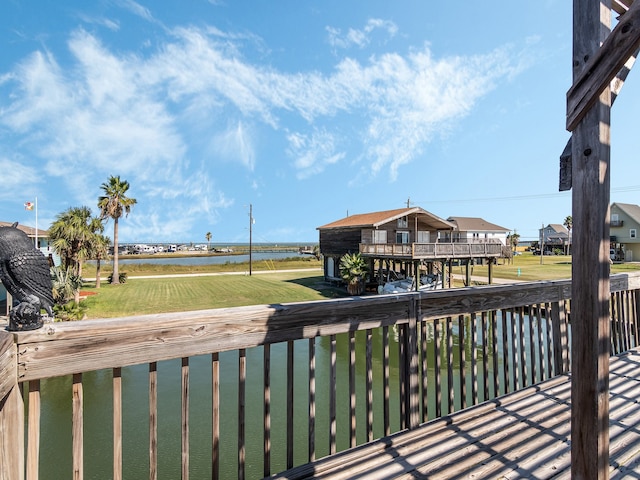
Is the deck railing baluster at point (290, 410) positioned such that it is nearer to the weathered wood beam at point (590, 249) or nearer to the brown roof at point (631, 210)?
the weathered wood beam at point (590, 249)

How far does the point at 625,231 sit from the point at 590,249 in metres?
45.9

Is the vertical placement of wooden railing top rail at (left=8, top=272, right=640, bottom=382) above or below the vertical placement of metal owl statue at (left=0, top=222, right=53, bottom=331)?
below

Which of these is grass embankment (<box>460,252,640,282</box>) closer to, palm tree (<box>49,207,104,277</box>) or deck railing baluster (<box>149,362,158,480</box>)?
deck railing baluster (<box>149,362,158,480</box>)

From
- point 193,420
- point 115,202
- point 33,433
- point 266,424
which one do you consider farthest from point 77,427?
point 115,202

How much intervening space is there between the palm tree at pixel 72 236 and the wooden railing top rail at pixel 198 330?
16.9 meters

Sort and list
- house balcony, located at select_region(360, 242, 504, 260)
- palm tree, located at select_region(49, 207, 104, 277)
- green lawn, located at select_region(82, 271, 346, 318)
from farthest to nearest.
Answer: house balcony, located at select_region(360, 242, 504, 260)
palm tree, located at select_region(49, 207, 104, 277)
green lawn, located at select_region(82, 271, 346, 318)

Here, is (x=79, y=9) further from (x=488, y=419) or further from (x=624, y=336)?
(x=624, y=336)

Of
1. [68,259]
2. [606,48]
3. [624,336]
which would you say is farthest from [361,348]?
[68,259]

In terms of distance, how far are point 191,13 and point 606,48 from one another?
13937 mm

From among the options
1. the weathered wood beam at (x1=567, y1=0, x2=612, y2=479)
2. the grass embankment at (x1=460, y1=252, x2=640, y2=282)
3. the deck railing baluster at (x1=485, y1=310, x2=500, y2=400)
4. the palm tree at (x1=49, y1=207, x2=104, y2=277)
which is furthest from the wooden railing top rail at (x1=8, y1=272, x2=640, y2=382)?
the palm tree at (x1=49, y1=207, x2=104, y2=277)

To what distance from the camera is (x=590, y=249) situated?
149cm

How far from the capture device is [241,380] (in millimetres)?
1659

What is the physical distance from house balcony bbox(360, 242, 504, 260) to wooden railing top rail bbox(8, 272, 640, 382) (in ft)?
44.5

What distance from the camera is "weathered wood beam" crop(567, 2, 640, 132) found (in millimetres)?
1303
